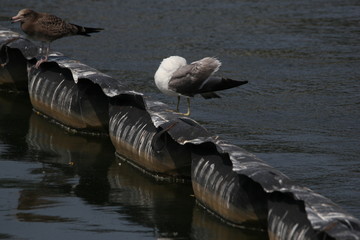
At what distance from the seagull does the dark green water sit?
102 centimetres

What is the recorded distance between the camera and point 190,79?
9148 millimetres

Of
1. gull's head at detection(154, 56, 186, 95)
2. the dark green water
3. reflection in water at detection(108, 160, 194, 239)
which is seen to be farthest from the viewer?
gull's head at detection(154, 56, 186, 95)

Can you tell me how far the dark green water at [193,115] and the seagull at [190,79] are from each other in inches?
40.2

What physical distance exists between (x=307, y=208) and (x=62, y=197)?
303 centimetres

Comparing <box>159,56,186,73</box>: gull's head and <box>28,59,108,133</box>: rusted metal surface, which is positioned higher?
<box>159,56,186,73</box>: gull's head

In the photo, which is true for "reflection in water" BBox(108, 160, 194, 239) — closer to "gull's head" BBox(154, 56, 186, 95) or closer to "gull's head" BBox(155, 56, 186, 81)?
"gull's head" BBox(154, 56, 186, 95)

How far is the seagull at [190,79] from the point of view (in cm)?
915

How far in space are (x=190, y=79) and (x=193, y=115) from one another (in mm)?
2883

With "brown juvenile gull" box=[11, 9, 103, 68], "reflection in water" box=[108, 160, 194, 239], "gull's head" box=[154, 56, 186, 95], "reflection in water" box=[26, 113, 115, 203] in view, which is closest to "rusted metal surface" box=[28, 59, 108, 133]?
"reflection in water" box=[26, 113, 115, 203]

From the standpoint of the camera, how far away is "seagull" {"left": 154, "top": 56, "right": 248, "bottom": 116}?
30.0 feet

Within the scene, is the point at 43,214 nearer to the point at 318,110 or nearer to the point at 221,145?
the point at 221,145

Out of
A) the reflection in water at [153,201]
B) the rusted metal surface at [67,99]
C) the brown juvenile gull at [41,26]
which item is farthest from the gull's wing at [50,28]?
the reflection in water at [153,201]

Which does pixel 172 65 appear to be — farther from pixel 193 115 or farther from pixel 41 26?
pixel 41 26

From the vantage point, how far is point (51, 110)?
38.5 ft
